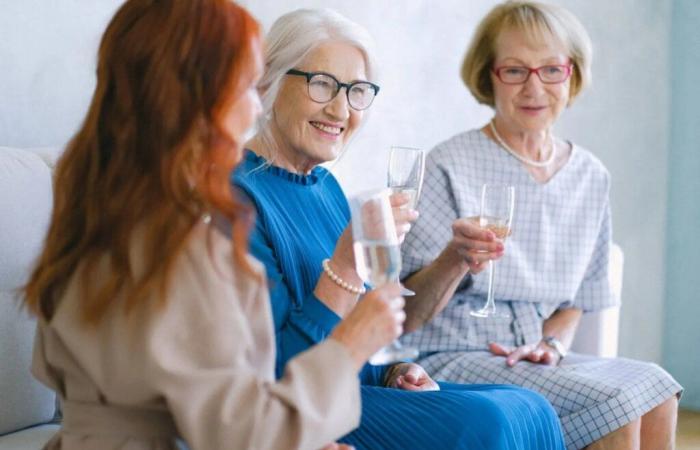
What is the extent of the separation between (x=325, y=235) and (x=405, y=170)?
0.24 meters

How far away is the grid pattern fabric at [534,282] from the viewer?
2508mm

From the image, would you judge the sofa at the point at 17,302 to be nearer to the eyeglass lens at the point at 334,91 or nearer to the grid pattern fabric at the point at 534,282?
the eyeglass lens at the point at 334,91

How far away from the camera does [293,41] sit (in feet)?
7.20

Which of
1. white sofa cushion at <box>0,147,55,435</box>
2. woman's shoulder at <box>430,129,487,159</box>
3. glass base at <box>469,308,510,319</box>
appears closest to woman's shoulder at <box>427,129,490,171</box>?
woman's shoulder at <box>430,129,487,159</box>

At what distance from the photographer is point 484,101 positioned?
3.06 metres

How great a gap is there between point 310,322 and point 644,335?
3187 mm

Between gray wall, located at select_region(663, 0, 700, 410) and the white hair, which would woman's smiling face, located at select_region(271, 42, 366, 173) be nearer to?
the white hair

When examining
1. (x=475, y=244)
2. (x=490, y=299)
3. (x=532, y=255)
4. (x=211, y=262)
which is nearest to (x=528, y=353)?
(x=490, y=299)

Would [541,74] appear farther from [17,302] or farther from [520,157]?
[17,302]

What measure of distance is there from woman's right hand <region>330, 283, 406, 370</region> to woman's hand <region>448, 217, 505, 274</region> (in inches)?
32.7

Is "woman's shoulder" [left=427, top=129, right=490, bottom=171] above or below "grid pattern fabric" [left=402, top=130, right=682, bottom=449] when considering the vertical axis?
above

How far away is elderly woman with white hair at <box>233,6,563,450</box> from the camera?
6.34 feet

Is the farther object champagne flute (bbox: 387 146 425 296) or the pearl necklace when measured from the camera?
the pearl necklace

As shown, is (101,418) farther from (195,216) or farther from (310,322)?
(310,322)
